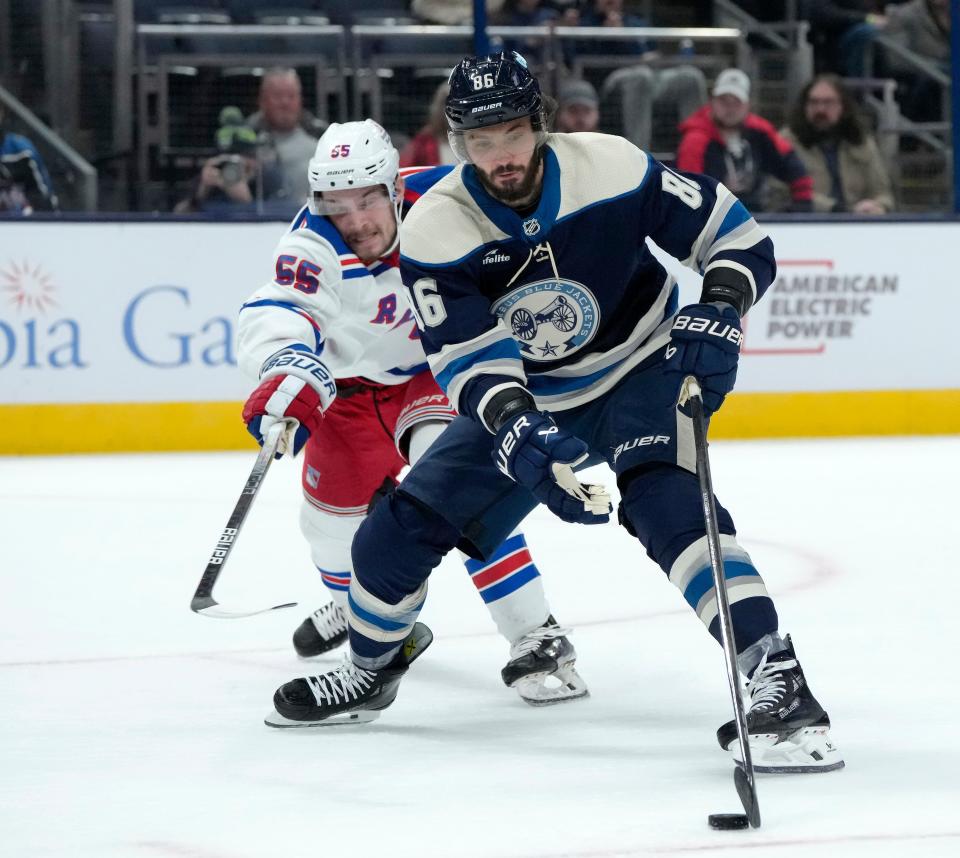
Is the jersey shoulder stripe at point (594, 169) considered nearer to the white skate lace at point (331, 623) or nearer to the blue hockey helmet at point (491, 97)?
the blue hockey helmet at point (491, 97)

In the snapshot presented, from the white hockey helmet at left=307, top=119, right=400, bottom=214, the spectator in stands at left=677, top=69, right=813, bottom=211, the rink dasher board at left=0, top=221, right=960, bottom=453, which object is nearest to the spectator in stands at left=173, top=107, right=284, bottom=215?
the rink dasher board at left=0, top=221, right=960, bottom=453

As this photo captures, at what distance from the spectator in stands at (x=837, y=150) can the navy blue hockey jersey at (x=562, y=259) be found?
4.56 meters

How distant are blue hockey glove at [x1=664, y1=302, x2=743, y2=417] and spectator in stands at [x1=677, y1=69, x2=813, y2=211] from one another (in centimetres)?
467

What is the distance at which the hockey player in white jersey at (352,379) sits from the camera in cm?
289

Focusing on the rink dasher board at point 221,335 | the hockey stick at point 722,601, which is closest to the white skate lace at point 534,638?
the hockey stick at point 722,601

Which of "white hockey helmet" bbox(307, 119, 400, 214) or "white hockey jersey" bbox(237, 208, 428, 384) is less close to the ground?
"white hockey helmet" bbox(307, 119, 400, 214)

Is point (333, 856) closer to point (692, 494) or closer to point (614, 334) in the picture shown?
point (692, 494)

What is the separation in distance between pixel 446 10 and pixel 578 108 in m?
0.95

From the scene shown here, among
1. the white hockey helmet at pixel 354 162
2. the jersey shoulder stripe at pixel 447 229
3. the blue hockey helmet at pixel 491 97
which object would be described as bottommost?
the jersey shoulder stripe at pixel 447 229

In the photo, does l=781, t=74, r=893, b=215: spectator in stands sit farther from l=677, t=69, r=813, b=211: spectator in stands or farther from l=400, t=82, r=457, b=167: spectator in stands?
l=400, t=82, r=457, b=167: spectator in stands

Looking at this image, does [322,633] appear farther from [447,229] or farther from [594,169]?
[594,169]

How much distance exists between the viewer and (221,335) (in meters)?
6.40

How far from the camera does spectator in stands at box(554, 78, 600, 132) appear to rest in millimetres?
6977

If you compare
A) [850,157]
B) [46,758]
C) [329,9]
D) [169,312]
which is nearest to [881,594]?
[46,758]
